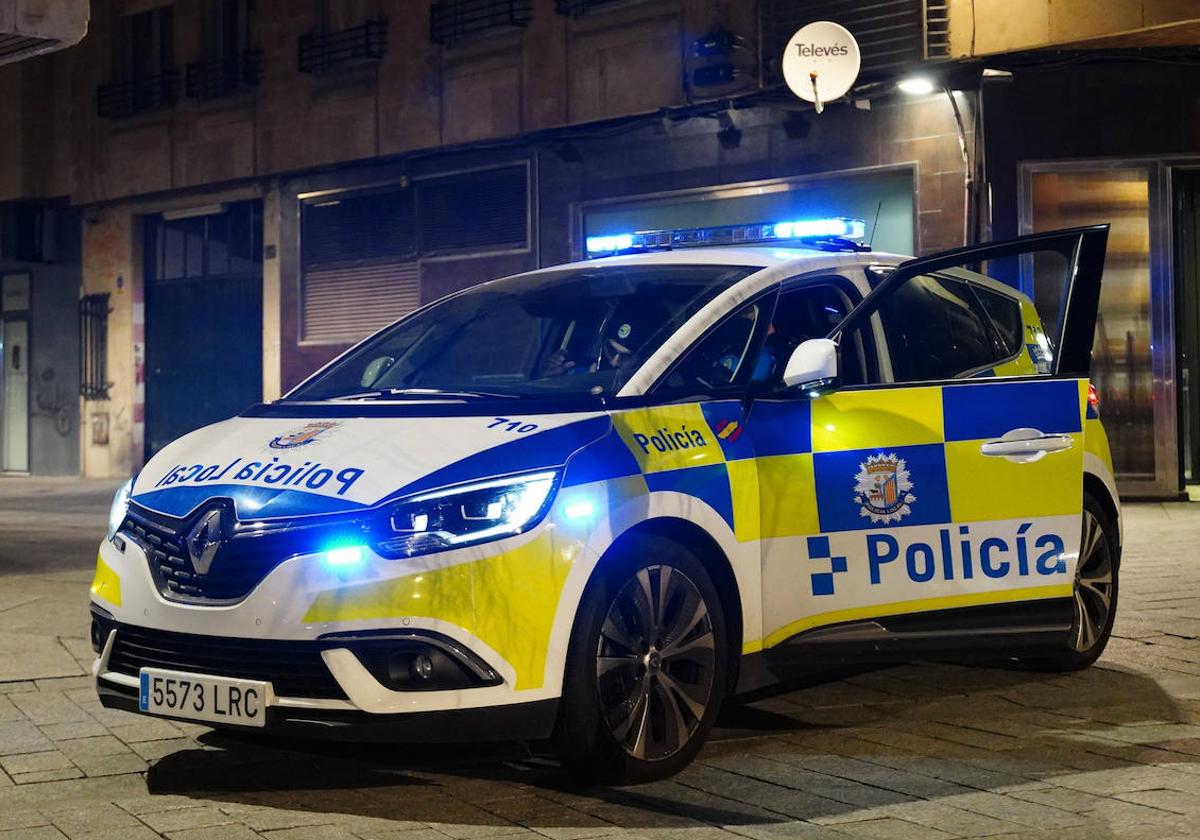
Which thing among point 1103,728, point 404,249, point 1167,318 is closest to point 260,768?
point 1103,728

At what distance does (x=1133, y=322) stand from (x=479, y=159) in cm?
800

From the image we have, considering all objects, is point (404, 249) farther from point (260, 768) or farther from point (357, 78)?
point (260, 768)

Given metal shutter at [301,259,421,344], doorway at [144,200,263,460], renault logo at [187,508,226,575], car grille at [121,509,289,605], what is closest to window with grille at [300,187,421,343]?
metal shutter at [301,259,421,344]

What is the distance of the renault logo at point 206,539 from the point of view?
4.75m

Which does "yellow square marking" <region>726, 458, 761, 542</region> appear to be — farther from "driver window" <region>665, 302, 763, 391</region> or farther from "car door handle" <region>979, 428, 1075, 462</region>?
"car door handle" <region>979, 428, 1075, 462</region>

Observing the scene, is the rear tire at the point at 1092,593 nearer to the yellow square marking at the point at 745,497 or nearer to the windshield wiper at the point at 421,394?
the yellow square marking at the point at 745,497

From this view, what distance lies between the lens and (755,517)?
5.30m

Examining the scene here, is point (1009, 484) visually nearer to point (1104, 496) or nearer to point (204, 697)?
point (1104, 496)

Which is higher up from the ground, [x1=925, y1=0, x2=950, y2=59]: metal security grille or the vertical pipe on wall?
[x1=925, y1=0, x2=950, y2=59]: metal security grille

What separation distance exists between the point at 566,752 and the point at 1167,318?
39.4ft

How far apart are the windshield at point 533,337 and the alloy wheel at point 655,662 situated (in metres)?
0.67

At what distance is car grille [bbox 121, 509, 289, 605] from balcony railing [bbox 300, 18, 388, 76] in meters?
16.5

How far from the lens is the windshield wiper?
17.5ft

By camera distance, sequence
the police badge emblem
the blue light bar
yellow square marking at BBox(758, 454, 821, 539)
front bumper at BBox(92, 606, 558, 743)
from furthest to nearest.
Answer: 1. the blue light bar
2. the police badge emblem
3. yellow square marking at BBox(758, 454, 821, 539)
4. front bumper at BBox(92, 606, 558, 743)
